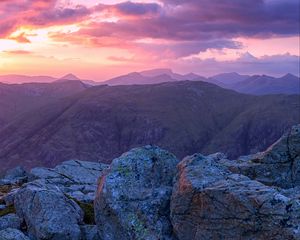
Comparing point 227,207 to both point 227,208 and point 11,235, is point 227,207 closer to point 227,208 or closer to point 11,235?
point 227,208

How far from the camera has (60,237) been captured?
25.9 m

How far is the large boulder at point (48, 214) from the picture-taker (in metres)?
26.0

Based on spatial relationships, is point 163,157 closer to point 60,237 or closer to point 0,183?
point 60,237

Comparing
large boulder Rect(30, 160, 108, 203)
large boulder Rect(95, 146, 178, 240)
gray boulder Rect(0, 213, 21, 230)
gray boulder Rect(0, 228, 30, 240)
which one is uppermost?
large boulder Rect(95, 146, 178, 240)

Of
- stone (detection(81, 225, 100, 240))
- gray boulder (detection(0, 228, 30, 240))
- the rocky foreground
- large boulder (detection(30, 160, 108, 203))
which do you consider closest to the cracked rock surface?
the rocky foreground

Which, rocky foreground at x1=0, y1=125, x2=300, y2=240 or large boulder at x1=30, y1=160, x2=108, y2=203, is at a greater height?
rocky foreground at x1=0, y1=125, x2=300, y2=240

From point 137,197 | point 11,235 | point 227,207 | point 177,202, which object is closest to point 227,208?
point 227,207

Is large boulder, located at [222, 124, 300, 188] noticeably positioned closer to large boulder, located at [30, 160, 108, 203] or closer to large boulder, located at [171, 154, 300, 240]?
large boulder, located at [171, 154, 300, 240]

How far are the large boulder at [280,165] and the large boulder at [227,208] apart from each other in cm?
386

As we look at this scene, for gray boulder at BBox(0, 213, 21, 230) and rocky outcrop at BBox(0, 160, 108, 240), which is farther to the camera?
gray boulder at BBox(0, 213, 21, 230)

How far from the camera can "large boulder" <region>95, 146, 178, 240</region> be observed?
76.9ft

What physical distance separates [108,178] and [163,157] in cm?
396

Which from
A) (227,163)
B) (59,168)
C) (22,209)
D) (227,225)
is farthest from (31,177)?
(227,225)

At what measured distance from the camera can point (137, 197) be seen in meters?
24.5
